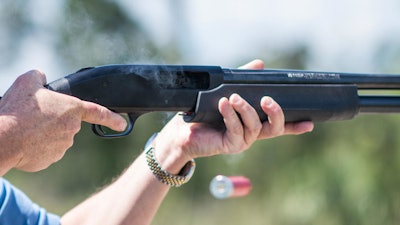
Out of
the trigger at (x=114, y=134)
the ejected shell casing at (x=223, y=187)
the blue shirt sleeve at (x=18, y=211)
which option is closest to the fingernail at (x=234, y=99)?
the trigger at (x=114, y=134)

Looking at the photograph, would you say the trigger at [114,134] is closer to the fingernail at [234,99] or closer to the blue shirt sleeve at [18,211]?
the fingernail at [234,99]

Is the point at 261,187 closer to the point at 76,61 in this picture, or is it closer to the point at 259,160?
the point at 259,160

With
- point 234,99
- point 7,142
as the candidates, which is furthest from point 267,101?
point 7,142

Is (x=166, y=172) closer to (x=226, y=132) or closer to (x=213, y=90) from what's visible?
(x=226, y=132)

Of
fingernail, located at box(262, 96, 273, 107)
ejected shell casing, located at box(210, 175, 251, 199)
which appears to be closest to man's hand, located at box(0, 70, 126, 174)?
fingernail, located at box(262, 96, 273, 107)

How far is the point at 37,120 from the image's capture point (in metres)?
2.40

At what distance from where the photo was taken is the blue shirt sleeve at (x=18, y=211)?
3.04 m

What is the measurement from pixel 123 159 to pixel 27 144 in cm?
953

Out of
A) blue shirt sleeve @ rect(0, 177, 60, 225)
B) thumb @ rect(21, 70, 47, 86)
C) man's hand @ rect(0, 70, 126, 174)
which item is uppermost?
thumb @ rect(21, 70, 47, 86)

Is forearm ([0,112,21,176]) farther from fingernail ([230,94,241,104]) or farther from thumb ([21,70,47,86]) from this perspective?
fingernail ([230,94,241,104])

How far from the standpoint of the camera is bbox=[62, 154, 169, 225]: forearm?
10.1 ft

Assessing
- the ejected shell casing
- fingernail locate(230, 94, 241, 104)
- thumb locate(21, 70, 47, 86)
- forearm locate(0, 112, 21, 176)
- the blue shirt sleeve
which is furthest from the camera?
the ejected shell casing

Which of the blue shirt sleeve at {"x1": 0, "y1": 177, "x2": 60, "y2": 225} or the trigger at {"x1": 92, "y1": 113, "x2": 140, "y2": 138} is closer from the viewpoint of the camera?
the trigger at {"x1": 92, "y1": 113, "x2": 140, "y2": 138}

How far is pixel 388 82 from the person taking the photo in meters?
3.16
